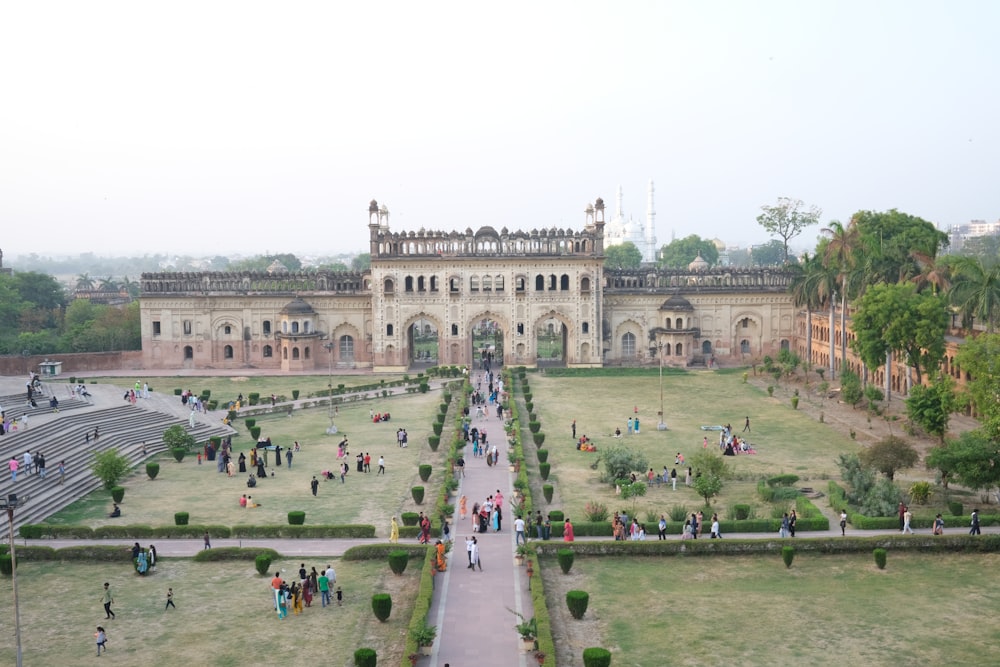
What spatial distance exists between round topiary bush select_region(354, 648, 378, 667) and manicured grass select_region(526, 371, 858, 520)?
38.8 ft

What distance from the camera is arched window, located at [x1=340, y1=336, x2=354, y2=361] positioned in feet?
225

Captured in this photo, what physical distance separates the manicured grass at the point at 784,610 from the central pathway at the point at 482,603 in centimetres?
96

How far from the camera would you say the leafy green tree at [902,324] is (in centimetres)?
4056

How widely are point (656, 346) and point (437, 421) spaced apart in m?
26.6

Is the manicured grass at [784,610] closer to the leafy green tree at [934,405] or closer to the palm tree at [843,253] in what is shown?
the leafy green tree at [934,405]

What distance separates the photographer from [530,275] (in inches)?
2616

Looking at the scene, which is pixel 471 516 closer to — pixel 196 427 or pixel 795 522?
pixel 795 522

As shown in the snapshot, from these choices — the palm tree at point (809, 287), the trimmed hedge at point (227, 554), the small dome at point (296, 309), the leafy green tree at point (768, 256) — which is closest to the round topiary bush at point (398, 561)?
the trimmed hedge at point (227, 554)

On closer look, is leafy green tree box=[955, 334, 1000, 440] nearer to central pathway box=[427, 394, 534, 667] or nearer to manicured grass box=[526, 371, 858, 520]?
manicured grass box=[526, 371, 858, 520]

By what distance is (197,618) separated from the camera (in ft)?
70.6

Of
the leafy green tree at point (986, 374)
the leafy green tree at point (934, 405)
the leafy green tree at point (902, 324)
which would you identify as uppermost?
the leafy green tree at point (902, 324)

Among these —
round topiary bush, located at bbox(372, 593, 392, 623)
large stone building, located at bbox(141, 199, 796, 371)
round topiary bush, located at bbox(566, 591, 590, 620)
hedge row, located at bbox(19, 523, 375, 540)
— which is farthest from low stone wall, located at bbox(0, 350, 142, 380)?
round topiary bush, located at bbox(566, 591, 590, 620)

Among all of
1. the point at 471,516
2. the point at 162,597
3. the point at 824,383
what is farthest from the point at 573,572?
the point at 824,383

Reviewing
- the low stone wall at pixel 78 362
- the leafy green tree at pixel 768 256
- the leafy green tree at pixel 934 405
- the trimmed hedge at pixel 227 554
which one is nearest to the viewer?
the trimmed hedge at pixel 227 554
